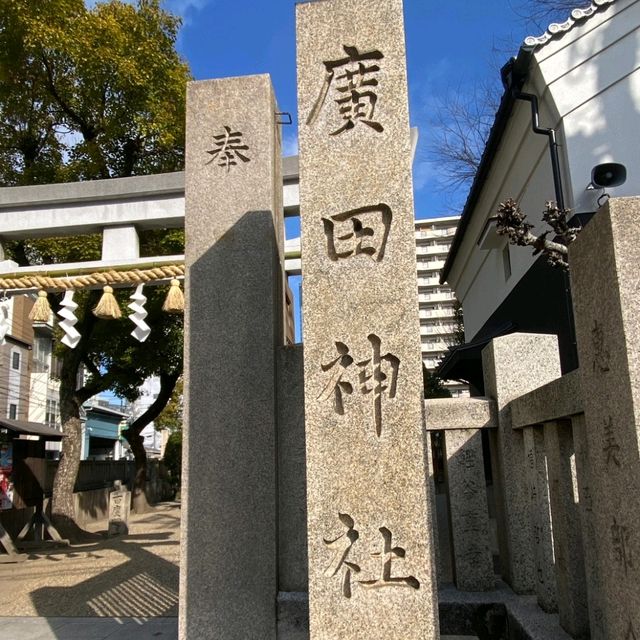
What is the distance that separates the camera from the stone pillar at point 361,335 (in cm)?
315

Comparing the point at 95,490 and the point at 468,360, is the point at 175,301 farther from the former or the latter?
the point at 95,490

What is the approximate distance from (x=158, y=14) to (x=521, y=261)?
937cm

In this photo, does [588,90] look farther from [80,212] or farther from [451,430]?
[80,212]

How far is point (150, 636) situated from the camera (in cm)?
509

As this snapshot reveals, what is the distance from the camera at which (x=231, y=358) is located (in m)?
4.41

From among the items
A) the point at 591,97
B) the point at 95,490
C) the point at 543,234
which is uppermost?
the point at 591,97

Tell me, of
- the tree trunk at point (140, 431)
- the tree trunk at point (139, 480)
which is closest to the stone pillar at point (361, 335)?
the tree trunk at point (140, 431)

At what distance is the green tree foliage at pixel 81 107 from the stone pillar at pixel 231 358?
26.4 feet

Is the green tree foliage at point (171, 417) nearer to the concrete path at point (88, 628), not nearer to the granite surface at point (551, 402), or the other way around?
the concrete path at point (88, 628)

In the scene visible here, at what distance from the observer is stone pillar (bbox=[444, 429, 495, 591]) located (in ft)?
13.0

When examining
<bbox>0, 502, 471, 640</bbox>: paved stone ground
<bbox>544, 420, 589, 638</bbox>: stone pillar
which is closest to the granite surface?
<bbox>544, 420, 589, 638</bbox>: stone pillar

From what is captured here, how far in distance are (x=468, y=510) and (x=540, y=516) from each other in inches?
21.2

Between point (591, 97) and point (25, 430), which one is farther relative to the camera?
point (25, 430)

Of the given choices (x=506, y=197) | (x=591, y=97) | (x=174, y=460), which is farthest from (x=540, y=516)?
(x=174, y=460)
